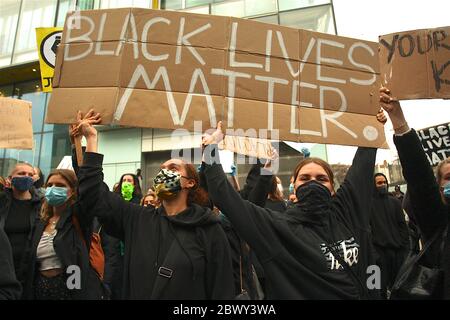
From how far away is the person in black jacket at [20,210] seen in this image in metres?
3.07

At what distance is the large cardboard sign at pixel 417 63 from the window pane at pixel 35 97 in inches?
581

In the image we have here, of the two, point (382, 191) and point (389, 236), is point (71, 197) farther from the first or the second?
point (382, 191)

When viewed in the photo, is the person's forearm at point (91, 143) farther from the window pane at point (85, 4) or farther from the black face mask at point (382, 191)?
the window pane at point (85, 4)

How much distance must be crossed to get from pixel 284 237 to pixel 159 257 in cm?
75

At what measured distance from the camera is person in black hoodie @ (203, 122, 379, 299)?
6.49 feet

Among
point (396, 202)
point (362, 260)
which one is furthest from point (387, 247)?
point (362, 260)

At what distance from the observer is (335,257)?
79.7 inches

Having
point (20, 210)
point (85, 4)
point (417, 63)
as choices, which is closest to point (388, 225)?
point (417, 63)

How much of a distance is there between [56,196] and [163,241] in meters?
1.04

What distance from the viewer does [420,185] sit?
7.00 feet

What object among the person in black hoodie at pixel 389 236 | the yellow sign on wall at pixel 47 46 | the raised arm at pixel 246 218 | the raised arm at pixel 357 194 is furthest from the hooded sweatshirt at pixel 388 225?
the yellow sign on wall at pixel 47 46

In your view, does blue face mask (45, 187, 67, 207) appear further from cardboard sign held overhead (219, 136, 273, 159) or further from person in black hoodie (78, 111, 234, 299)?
cardboard sign held overhead (219, 136, 273, 159)
